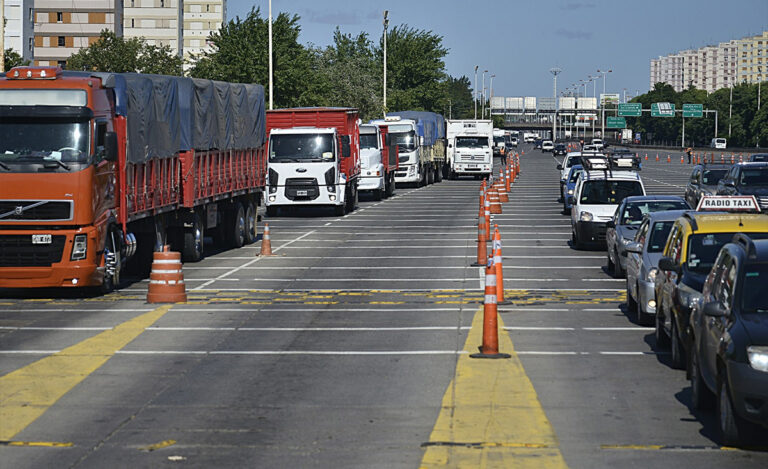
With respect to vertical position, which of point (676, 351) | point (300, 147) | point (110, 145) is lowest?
point (676, 351)

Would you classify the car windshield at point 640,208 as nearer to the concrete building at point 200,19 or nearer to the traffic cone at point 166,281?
the traffic cone at point 166,281

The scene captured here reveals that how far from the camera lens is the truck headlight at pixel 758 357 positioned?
9416 mm

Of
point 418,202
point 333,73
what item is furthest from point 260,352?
point 333,73

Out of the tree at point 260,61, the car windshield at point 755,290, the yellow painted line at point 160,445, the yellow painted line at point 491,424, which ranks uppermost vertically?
the tree at point 260,61

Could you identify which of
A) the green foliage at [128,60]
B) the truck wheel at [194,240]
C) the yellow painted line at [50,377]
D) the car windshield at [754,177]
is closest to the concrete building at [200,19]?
the green foliage at [128,60]

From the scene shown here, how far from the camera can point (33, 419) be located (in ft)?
36.0

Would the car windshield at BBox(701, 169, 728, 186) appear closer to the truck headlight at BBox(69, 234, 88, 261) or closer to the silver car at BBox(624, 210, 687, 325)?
the silver car at BBox(624, 210, 687, 325)

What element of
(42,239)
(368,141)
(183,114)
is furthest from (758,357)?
(368,141)

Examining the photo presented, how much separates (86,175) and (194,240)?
7019 millimetres

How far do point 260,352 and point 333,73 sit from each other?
8162 centimetres

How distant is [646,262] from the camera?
17.0 meters

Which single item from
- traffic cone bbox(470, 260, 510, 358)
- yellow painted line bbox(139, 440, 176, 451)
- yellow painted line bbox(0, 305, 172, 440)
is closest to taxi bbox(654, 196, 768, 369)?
traffic cone bbox(470, 260, 510, 358)

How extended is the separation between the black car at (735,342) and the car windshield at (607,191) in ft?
62.1

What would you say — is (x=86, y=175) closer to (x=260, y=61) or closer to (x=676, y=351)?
(x=676, y=351)
